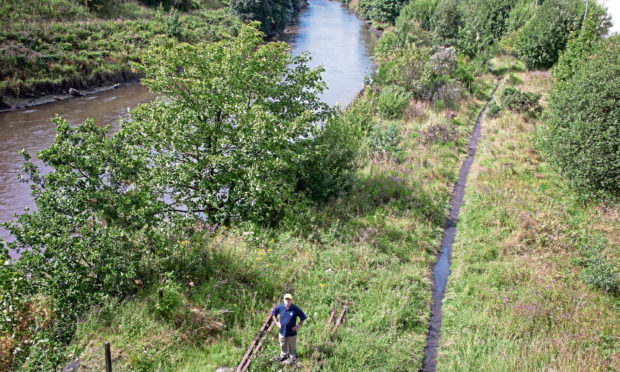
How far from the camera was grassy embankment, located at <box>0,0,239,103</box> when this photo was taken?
94.7 ft

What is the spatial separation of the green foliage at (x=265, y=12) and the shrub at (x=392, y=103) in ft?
104

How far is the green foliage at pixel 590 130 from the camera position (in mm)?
13992

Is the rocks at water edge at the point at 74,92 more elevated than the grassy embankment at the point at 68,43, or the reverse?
the grassy embankment at the point at 68,43

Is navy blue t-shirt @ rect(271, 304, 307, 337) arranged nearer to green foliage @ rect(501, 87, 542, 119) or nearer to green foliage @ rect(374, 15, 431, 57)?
green foliage @ rect(501, 87, 542, 119)

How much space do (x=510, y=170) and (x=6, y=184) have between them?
22.2 metres

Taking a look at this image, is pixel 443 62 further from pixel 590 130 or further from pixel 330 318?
pixel 330 318

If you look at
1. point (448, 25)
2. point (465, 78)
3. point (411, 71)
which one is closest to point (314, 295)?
point (411, 71)

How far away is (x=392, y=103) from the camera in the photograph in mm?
24312

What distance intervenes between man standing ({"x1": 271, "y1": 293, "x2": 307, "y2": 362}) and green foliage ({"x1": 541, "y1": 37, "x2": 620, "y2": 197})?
1198cm

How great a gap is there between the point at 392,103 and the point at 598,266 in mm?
15644

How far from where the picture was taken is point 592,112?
14898 mm

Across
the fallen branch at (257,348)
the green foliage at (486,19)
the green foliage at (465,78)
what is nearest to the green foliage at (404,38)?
the green foliage at (486,19)

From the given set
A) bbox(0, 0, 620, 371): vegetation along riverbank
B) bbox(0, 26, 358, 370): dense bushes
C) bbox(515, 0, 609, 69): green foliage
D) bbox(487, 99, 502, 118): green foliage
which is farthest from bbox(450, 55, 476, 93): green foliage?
bbox(0, 26, 358, 370): dense bushes

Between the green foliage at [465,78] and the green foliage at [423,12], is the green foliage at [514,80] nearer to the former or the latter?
the green foliage at [465,78]
